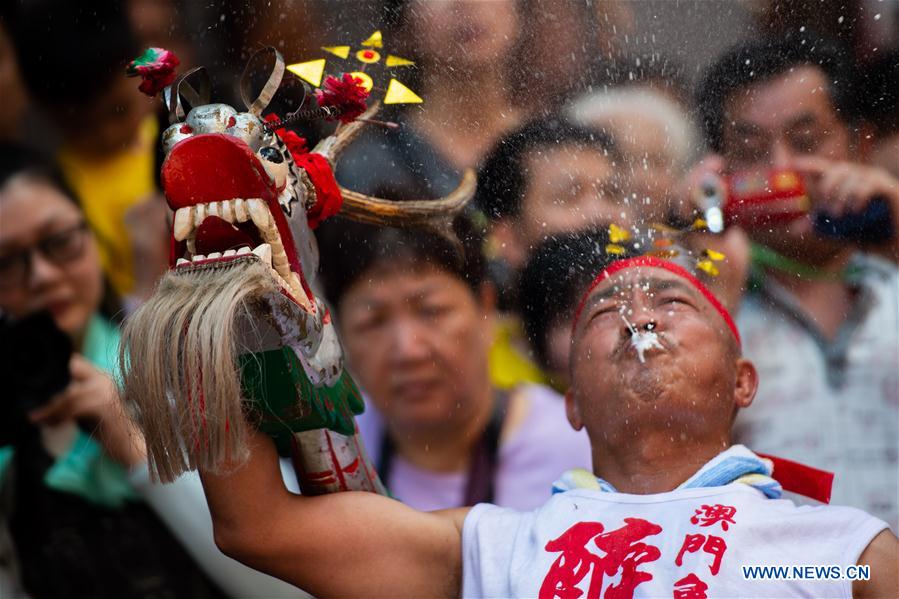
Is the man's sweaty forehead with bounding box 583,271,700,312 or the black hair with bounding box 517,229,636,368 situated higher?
the man's sweaty forehead with bounding box 583,271,700,312

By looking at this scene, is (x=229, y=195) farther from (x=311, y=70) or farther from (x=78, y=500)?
(x=78, y=500)

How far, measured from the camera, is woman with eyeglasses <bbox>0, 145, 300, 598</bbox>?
1.97m

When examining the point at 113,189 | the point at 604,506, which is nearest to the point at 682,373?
the point at 604,506

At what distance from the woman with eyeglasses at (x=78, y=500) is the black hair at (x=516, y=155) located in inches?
26.7

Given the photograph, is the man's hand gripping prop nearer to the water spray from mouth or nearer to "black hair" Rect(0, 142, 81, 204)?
the water spray from mouth

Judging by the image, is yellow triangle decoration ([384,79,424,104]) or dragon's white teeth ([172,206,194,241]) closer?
dragon's white teeth ([172,206,194,241])

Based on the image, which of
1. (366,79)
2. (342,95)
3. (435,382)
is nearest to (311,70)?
(366,79)

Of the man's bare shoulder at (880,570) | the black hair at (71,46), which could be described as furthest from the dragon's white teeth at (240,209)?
the black hair at (71,46)

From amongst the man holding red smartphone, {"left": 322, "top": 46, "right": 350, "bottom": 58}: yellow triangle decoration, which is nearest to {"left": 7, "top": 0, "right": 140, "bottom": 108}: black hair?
{"left": 322, "top": 46, "right": 350, "bottom": 58}: yellow triangle decoration

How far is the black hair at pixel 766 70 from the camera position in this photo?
5.45ft

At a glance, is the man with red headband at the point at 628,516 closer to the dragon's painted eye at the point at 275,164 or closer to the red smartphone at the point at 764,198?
the red smartphone at the point at 764,198

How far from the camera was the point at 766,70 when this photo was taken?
1.67m

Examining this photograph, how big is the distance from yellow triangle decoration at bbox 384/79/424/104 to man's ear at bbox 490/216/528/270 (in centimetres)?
20

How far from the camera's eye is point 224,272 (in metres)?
1.27
